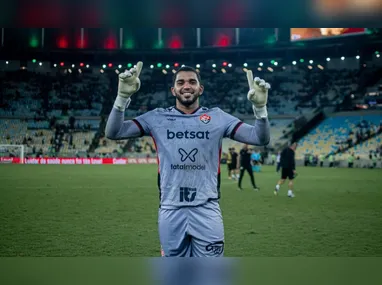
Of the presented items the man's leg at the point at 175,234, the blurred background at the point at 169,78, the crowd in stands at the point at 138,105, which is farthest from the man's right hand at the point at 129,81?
the crowd in stands at the point at 138,105

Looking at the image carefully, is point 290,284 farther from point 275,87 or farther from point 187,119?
point 275,87

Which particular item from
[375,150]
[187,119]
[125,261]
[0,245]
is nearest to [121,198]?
[0,245]

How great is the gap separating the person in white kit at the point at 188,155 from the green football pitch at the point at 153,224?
3.32m

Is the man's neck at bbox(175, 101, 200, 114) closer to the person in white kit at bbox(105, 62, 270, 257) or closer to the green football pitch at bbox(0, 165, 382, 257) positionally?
the person in white kit at bbox(105, 62, 270, 257)

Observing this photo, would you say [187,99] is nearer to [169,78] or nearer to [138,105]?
[138,105]

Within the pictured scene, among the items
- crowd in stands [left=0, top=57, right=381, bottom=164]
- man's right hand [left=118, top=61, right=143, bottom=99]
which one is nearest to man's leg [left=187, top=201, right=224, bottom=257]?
man's right hand [left=118, top=61, right=143, bottom=99]

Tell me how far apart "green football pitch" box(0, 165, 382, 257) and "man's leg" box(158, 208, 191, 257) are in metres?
3.28

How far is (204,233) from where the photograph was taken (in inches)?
118

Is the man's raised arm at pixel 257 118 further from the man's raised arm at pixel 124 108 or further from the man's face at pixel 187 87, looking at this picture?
the man's raised arm at pixel 124 108

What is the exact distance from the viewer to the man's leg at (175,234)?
3.02m

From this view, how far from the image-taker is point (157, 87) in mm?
55688

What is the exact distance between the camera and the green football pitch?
667cm

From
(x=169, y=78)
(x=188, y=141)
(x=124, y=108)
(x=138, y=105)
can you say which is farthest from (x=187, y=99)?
(x=169, y=78)

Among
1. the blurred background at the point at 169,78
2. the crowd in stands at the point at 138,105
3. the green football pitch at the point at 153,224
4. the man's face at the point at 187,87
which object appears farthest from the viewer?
the blurred background at the point at 169,78
